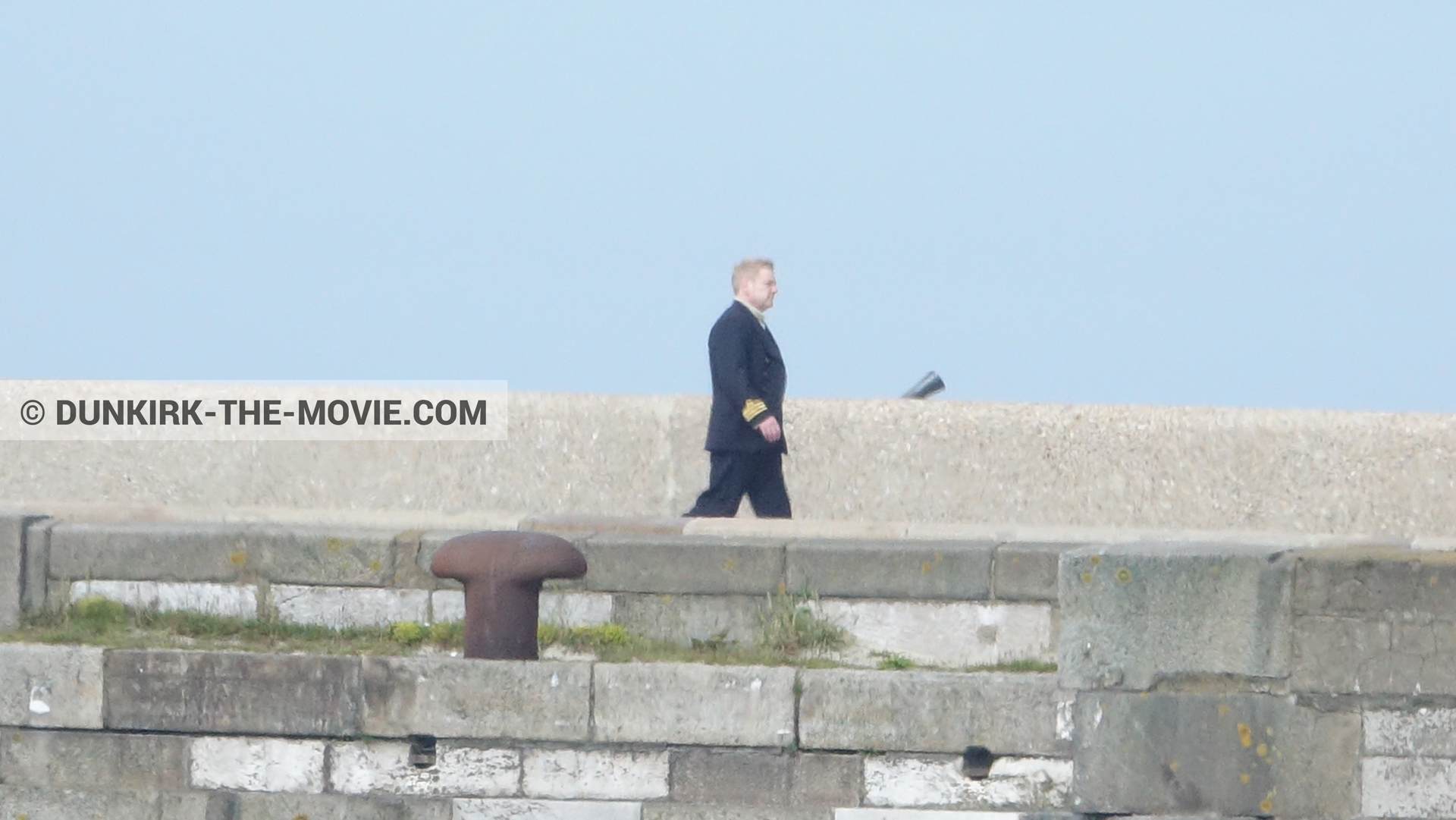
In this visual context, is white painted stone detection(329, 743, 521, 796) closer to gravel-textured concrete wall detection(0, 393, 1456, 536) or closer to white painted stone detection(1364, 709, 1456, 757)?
white painted stone detection(1364, 709, 1456, 757)

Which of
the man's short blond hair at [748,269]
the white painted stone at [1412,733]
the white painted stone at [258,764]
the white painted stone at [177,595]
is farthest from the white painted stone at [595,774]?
the man's short blond hair at [748,269]

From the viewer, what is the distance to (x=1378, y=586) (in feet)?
22.8

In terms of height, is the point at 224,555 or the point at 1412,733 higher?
the point at 224,555

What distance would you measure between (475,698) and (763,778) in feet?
3.03

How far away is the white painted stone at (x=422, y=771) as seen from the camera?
7645mm

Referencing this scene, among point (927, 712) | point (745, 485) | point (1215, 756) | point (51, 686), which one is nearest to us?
point (1215, 756)

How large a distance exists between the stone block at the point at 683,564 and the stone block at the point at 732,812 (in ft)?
3.46

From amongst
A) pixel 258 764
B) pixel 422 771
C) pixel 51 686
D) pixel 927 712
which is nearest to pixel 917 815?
pixel 927 712

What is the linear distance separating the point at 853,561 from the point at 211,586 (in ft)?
7.55

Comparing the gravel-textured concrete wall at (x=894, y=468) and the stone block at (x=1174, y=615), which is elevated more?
the gravel-textured concrete wall at (x=894, y=468)

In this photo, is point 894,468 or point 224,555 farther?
point 894,468

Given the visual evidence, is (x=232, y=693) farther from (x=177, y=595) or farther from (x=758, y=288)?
(x=758, y=288)

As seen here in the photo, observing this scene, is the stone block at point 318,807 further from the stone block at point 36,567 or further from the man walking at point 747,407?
the man walking at point 747,407

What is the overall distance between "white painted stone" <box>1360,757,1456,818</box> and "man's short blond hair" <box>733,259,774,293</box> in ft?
12.7
